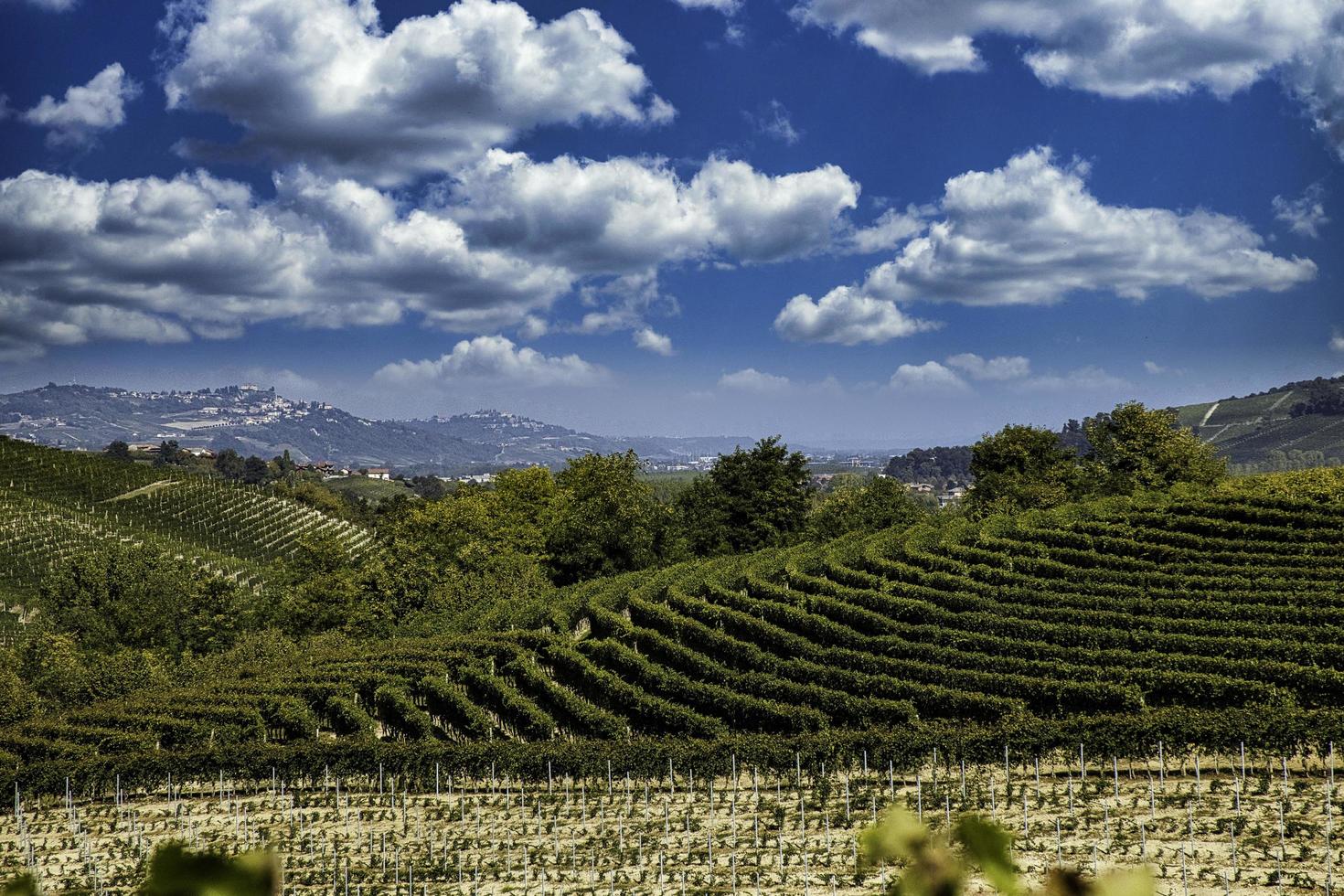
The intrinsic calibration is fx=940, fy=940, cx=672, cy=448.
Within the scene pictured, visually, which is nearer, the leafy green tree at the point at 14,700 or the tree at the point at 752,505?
the leafy green tree at the point at 14,700

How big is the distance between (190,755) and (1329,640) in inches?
1378

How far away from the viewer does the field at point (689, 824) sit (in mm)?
20016

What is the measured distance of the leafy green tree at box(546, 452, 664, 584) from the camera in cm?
6000

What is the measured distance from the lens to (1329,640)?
91.4 ft

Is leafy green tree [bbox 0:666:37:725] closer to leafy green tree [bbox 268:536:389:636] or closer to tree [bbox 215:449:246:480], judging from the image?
leafy green tree [bbox 268:536:389:636]

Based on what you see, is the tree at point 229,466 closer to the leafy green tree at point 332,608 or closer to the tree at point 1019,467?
the leafy green tree at point 332,608

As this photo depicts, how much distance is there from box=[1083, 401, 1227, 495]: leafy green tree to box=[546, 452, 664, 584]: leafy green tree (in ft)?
92.7

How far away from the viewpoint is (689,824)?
24.3m

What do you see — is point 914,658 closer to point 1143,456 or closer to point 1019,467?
point 1143,456

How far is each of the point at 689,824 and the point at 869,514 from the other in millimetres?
46142

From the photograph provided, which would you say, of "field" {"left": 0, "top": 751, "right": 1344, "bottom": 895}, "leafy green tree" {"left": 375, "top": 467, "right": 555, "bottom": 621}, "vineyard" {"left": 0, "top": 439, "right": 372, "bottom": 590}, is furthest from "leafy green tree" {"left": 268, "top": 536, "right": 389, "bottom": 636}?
"field" {"left": 0, "top": 751, "right": 1344, "bottom": 895}

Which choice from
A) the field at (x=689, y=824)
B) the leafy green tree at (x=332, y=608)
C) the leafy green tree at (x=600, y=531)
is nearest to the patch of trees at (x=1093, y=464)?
the leafy green tree at (x=600, y=531)

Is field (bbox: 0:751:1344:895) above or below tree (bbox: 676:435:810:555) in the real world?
below

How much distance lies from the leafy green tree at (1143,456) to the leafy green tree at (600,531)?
28.3 metres
